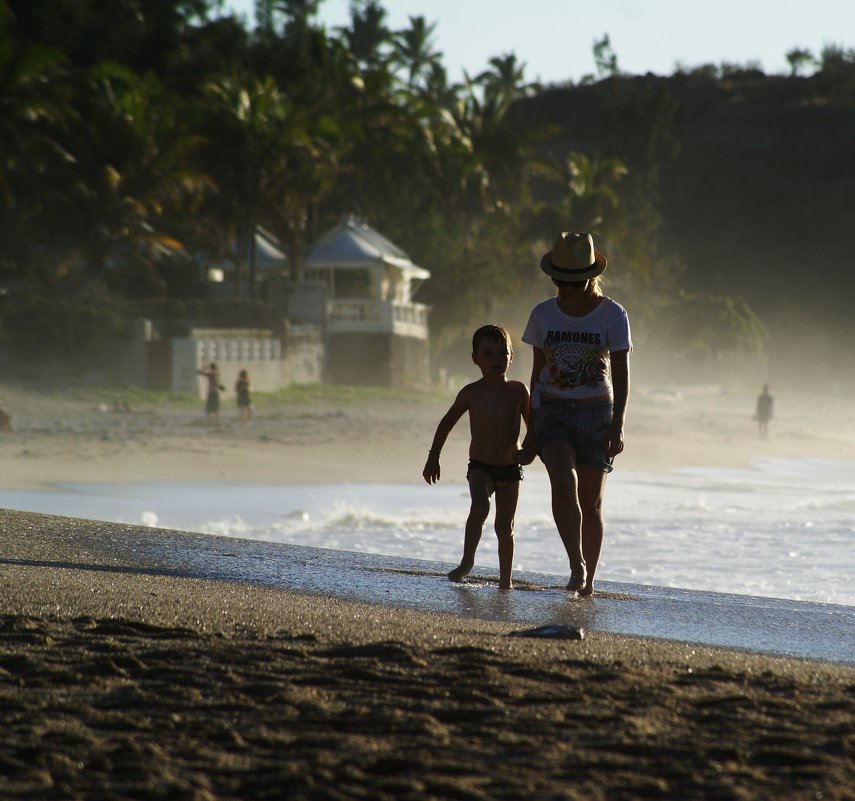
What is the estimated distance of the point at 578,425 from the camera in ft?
19.3

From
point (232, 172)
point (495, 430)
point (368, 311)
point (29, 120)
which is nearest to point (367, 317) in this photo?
point (368, 311)

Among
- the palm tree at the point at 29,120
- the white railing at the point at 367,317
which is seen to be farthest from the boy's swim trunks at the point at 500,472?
the white railing at the point at 367,317

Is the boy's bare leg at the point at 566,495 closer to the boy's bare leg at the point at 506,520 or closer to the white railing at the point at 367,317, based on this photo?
the boy's bare leg at the point at 506,520

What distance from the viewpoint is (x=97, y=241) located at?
108 ft

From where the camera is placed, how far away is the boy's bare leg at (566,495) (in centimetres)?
582

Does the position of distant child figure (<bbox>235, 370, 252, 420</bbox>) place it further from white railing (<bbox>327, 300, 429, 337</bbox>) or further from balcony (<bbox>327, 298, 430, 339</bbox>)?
white railing (<bbox>327, 300, 429, 337</bbox>)

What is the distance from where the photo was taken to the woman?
5.85 metres

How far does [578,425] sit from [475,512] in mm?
691

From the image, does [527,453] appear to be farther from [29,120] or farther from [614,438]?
[29,120]

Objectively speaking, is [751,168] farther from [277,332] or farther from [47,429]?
[47,429]

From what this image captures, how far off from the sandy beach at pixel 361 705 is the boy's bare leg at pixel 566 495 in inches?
36.1

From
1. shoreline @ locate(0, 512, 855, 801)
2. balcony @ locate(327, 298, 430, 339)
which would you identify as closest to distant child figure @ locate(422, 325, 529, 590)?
shoreline @ locate(0, 512, 855, 801)

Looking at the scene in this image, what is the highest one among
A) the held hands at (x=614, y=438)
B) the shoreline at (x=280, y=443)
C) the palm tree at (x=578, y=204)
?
the palm tree at (x=578, y=204)

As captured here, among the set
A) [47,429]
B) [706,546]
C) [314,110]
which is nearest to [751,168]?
[314,110]
